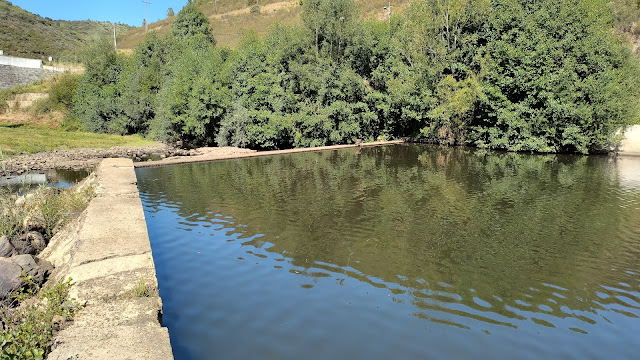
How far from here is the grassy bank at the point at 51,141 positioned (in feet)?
79.8

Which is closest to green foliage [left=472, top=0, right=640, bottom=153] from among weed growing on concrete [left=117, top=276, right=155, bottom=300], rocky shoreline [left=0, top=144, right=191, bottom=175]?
rocky shoreline [left=0, top=144, right=191, bottom=175]

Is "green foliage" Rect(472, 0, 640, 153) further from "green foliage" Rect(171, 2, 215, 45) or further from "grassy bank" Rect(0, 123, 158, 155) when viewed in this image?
"green foliage" Rect(171, 2, 215, 45)

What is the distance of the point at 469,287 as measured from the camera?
20.1ft

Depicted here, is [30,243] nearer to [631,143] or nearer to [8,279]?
[8,279]

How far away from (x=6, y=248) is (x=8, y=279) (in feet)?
5.33

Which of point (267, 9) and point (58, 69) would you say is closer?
point (58, 69)

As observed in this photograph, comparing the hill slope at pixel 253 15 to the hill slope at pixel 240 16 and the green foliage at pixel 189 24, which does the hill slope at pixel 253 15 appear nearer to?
the hill slope at pixel 240 16

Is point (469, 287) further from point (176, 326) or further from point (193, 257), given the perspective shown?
point (193, 257)

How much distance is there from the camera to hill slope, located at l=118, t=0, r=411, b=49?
55.9m

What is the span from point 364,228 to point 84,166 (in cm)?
1655

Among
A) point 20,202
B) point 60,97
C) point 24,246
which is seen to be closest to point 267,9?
point 60,97

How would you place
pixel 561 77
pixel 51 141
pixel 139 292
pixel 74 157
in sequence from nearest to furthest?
pixel 139 292 < pixel 561 77 < pixel 74 157 < pixel 51 141

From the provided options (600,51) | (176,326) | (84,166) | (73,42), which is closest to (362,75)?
(600,51)

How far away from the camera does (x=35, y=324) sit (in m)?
3.76
